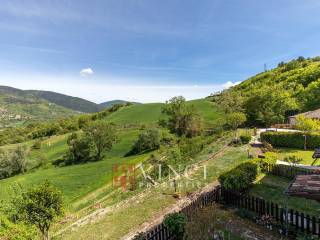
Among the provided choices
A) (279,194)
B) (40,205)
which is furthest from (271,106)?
(40,205)

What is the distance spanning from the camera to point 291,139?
28766 mm

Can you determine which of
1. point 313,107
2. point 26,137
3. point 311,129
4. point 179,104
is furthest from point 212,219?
point 26,137

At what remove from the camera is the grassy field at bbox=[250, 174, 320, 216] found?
1351 cm

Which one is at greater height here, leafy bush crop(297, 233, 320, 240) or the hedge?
the hedge

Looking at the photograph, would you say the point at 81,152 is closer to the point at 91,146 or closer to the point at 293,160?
the point at 91,146

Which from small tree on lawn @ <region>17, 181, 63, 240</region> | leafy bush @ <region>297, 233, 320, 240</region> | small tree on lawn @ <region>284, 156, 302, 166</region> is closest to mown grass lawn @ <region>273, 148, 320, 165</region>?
small tree on lawn @ <region>284, 156, 302, 166</region>

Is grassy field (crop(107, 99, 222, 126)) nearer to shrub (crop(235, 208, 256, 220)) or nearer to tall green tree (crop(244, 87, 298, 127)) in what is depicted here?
tall green tree (crop(244, 87, 298, 127))

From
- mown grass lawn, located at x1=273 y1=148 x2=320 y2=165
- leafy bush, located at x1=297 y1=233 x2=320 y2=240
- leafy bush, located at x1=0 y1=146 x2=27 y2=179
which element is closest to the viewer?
leafy bush, located at x1=297 y1=233 x2=320 y2=240

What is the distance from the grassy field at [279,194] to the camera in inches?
532

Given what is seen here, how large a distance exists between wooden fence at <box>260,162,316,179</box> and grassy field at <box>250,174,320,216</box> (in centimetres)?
48

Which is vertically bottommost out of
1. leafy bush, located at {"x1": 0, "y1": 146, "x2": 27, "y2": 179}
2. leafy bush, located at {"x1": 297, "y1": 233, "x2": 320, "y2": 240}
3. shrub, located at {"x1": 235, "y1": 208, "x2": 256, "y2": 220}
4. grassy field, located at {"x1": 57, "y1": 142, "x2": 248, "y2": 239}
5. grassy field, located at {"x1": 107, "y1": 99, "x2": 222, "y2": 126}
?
leafy bush, located at {"x1": 0, "y1": 146, "x2": 27, "y2": 179}

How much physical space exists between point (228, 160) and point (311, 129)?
10.6 meters

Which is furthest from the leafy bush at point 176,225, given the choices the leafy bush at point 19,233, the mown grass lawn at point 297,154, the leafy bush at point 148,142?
the leafy bush at point 148,142

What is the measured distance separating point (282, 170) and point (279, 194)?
3.49 m
